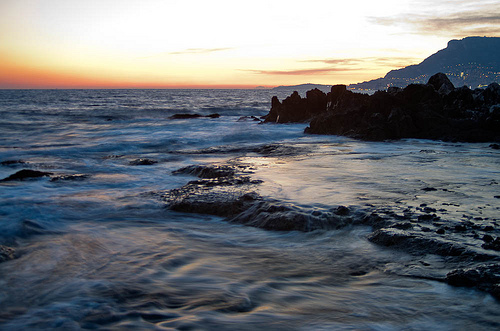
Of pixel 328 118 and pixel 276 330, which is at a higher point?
pixel 328 118

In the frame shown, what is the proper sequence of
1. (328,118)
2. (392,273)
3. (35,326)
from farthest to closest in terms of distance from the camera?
(328,118), (392,273), (35,326)

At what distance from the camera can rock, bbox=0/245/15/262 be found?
4612 mm

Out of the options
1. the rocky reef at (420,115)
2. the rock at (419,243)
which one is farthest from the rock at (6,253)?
the rocky reef at (420,115)

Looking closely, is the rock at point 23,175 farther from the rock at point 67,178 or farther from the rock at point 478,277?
the rock at point 478,277

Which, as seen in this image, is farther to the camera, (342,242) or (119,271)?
(342,242)

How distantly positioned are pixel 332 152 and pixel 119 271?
9.49 meters

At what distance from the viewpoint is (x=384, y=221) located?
16.8 feet

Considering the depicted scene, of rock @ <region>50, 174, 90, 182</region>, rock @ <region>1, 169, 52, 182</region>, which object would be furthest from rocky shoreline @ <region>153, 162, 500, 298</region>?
rock @ <region>1, 169, 52, 182</region>

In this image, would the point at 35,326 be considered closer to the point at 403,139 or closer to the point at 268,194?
the point at 268,194

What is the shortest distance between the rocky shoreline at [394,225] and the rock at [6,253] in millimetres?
2567

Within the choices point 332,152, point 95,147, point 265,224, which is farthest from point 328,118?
point 265,224

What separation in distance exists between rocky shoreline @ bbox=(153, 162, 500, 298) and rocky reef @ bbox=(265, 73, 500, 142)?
10617 millimetres

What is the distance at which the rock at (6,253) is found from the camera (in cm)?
461

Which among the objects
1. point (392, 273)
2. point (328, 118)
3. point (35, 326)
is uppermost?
point (328, 118)
